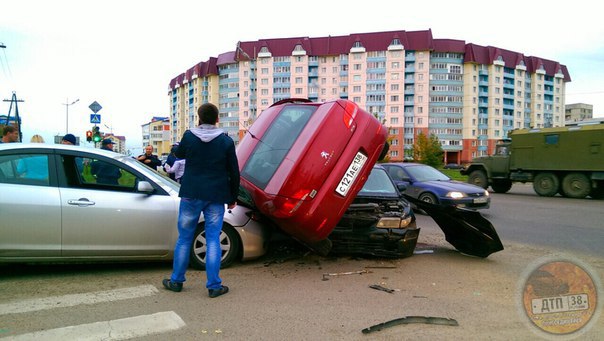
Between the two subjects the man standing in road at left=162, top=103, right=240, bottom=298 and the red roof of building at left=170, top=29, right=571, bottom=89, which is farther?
the red roof of building at left=170, top=29, right=571, bottom=89

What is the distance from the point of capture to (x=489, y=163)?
18719 mm

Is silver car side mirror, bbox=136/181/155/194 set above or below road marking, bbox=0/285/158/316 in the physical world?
above

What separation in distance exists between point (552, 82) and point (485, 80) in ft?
75.9

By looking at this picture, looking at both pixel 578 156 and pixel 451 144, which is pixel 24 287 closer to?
pixel 578 156

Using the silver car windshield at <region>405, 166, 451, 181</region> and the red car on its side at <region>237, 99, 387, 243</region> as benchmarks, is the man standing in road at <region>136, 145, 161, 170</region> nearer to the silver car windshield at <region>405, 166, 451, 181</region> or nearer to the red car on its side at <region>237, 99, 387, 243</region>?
the red car on its side at <region>237, 99, 387, 243</region>

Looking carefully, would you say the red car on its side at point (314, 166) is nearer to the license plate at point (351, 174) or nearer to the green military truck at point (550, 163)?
the license plate at point (351, 174)

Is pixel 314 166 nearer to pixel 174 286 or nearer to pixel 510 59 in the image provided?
pixel 174 286

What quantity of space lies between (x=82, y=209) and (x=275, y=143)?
2.36 metres

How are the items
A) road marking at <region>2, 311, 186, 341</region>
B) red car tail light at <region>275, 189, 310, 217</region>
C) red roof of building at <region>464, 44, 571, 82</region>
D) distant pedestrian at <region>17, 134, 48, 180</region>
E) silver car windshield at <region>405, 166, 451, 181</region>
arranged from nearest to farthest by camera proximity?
road marking at <region>2, 311, 186, 341</region> < red car tail light at <region>275, 189, 310, 217</region> < distant pedestrian at <region>17, 134, 48, 180</region> < silver car windshield at <region>405, 166, 451, 181</region> < red roof of building at <region>464, 44, 571, 82</region>

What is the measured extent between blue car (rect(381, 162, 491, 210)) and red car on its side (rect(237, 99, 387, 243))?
492cm

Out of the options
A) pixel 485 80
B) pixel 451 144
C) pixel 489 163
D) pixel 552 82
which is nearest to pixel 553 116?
pixel 552 82

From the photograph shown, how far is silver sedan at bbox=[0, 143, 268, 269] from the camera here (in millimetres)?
4559

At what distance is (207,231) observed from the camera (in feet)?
14.1

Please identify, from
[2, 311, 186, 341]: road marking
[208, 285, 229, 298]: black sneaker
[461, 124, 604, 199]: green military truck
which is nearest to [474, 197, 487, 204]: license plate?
[208, 285, 229, 298]: black sneaker
